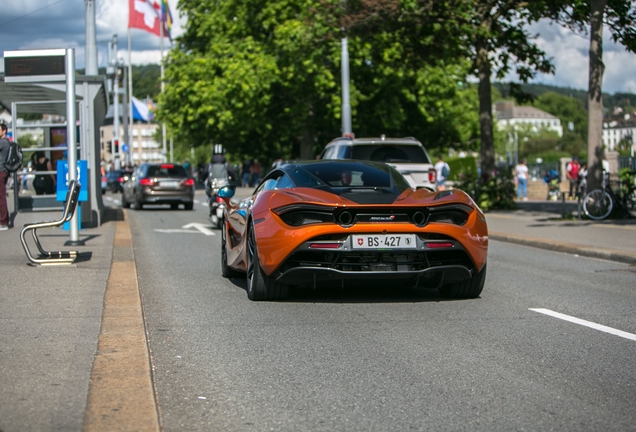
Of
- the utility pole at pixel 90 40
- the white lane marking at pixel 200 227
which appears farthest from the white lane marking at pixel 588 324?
the utility pole at pixel 90 40

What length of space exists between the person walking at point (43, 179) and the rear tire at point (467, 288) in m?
13.0

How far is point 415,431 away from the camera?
4301 millimetres

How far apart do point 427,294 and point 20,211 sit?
12.5 meters

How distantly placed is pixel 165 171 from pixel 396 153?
36.6ft

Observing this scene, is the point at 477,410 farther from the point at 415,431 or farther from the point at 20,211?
the point at 20,211

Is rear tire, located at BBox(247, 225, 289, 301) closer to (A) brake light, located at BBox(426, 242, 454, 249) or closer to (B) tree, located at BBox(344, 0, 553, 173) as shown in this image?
(A) brake light, located at BBox(426, 242, 454, 249)

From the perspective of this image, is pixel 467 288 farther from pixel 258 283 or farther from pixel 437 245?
pixel 258 283

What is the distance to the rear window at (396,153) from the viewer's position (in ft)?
65.1

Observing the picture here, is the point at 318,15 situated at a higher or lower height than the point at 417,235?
higher

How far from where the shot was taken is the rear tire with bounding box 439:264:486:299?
865 centimetres

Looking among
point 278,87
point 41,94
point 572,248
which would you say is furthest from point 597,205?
point 278,87

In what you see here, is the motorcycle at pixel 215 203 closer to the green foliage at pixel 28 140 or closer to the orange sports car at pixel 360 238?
the green foliage at pixel 28 140

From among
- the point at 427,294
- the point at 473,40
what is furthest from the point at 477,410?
the point at 473,40

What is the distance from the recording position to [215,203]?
64.8 feet
